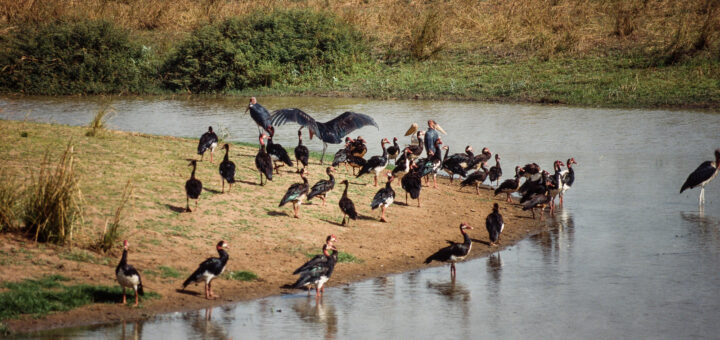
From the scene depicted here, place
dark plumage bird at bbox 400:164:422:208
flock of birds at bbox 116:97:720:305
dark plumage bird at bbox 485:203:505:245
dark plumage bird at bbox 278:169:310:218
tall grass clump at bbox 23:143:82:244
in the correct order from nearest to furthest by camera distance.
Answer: flock of birds at bbox 116:97:720:305 → tall grass clump at bbox 23:143:82:244 → dark plumage bird at bbox 278:169:310:218 → dark plumage bird at bbox 485:203:505:245 → dark plumage bird at bbox 400:164:422:208

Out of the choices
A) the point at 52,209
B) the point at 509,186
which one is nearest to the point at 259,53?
the point at 509,186

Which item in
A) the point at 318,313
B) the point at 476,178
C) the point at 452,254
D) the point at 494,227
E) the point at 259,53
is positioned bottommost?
the point at 318,313

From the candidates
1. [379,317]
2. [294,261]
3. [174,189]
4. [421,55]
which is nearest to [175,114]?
[421,55]

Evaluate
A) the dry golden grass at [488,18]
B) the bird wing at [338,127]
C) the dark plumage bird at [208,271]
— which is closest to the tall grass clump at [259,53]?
the dry golden grass at [488,18]

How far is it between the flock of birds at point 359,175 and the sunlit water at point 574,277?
399 mm

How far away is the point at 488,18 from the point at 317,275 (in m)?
27.9

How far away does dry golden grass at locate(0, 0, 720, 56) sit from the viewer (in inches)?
1244

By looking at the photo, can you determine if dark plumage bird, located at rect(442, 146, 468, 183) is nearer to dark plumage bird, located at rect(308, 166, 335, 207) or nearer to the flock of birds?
the flock of birds

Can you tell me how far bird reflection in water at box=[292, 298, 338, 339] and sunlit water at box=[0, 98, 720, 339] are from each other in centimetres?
2

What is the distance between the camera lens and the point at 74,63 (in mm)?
32969

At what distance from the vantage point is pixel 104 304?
9.80 metres

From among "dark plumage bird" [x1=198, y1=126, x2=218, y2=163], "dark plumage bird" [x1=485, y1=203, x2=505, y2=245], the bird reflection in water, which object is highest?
"dark plumage bird" [x1=198, y1=126, x2=218, y2=163]

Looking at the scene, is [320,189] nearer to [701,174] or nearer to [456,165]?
[456,165]

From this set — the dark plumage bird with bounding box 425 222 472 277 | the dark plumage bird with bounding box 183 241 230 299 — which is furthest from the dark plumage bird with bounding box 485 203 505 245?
the dark plumage bird with bounding box 183 241 230 299
